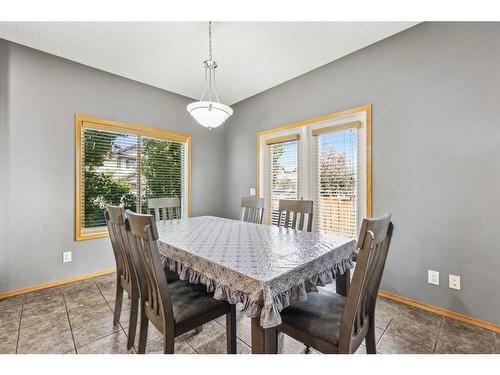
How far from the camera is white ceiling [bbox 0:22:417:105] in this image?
2.16 meters

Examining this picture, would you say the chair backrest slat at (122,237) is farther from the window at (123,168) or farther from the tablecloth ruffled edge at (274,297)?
the window at (123,168)

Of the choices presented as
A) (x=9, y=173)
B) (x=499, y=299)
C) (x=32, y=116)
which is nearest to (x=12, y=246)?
(x=9, y=173)

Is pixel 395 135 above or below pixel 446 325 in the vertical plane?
above

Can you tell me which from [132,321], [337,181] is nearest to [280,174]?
[337,181]

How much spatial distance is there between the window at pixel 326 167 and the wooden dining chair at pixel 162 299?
188 centimetres

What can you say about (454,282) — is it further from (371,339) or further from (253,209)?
(253,209)

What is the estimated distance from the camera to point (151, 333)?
70.8 inches

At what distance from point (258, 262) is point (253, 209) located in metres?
1.52

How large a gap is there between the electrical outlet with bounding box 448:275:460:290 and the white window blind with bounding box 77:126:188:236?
333 centimetres

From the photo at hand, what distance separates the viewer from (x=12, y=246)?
95.8 inches
